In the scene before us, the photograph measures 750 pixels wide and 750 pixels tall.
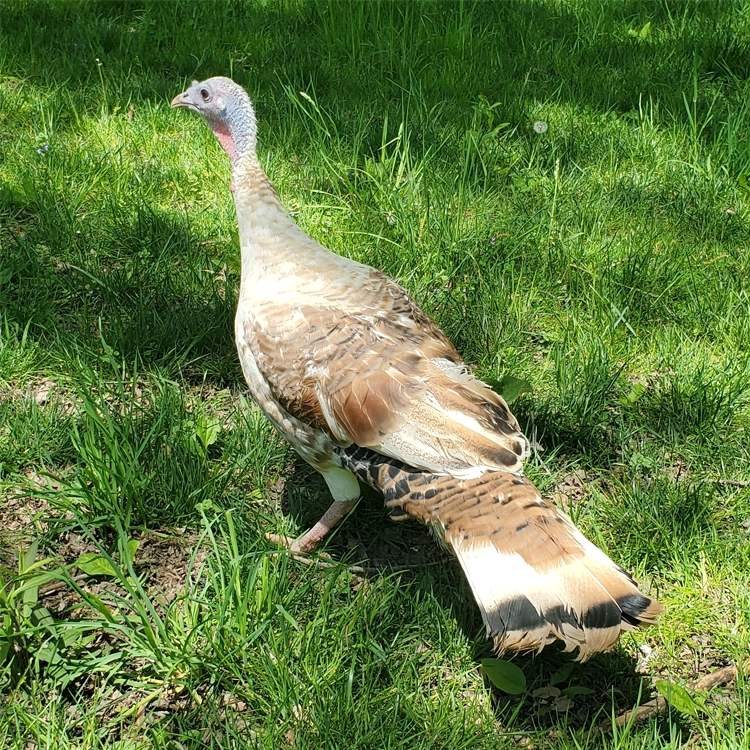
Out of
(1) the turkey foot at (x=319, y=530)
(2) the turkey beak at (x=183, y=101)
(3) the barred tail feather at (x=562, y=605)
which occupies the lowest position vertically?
(1) the turkey foot at (x=319, y=530)

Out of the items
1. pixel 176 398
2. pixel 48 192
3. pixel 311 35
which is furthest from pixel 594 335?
pixel 311 35

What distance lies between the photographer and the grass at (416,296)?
8.47 ft

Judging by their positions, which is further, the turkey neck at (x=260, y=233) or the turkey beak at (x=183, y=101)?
the turkey beak at (x=183, y=101)

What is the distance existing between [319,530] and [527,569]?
39.3 inches

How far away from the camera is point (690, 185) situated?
470cm

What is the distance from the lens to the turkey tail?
2.37 metres

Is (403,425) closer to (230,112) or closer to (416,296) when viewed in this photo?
(416,296)

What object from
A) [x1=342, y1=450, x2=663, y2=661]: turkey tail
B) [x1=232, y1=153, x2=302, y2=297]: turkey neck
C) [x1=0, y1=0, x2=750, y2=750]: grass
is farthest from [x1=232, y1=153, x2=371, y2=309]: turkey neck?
[x1=342, y1=450, x2=663, y2=661]: turkey tail

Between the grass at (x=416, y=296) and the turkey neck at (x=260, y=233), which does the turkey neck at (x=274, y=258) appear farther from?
the grass at (x=416, y=296)

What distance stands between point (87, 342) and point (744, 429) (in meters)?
3.06

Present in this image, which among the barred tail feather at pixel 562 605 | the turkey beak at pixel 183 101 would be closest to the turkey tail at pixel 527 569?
the barred tail feather at pixel 562 605

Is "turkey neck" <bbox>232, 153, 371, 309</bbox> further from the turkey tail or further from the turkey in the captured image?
the turkey tail

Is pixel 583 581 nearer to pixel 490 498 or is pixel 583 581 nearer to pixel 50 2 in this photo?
pixel 490 498

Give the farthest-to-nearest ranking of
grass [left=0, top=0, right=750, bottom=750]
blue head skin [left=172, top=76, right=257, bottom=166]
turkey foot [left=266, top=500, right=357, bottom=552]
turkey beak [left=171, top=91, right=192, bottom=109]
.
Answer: turkey beak [left=171, top=91, right=192, bottom=109]
blue head skin [left=172, top=76, right=257, bottom=166]
turkey foot [left=266, top=500, right=357, bottom=552]
grass [left=0, top=0, right=750, bottom=750]
